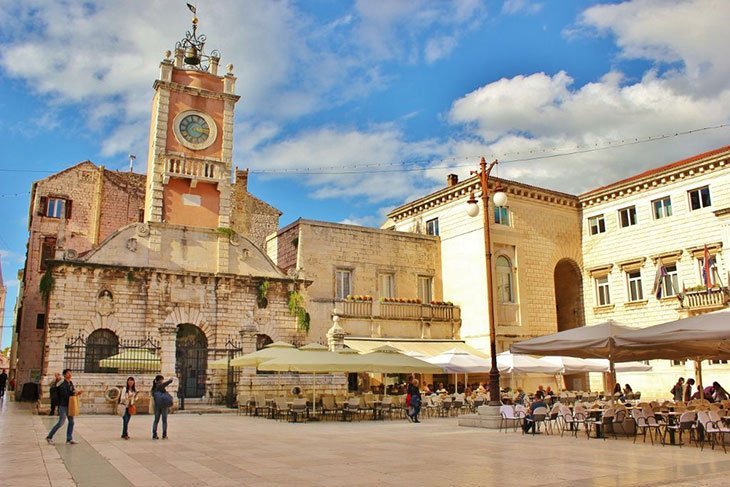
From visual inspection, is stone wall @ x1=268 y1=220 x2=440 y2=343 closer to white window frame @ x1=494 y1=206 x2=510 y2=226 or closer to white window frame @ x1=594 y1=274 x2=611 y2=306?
white window frame @ x1=494 y1=206 x2=510 y2=226

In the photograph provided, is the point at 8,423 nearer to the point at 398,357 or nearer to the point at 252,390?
the point at 252,390

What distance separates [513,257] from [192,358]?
15716 mm

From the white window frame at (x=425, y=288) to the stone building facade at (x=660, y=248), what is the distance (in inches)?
315

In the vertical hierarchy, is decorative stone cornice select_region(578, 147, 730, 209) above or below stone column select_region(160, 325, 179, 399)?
above

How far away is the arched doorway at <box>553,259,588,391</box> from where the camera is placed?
31797 mm

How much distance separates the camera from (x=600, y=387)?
101 ft

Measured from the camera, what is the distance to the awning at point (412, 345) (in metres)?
27.0

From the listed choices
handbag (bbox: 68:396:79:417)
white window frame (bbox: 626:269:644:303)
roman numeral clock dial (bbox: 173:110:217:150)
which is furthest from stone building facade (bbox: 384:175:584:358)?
handbag (bbox: 68:396:79:417)

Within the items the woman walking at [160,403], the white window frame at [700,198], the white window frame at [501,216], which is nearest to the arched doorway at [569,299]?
the white window frame at [501,216]

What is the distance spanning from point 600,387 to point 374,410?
15.6 m

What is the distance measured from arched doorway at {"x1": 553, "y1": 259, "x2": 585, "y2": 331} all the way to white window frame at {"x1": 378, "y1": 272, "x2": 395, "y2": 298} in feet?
29.8

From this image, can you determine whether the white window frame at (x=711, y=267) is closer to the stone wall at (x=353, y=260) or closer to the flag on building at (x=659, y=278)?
the flag on building at (x=659, y=278)

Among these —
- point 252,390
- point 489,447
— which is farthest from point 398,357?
point 489,447

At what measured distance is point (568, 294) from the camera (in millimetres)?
34031
